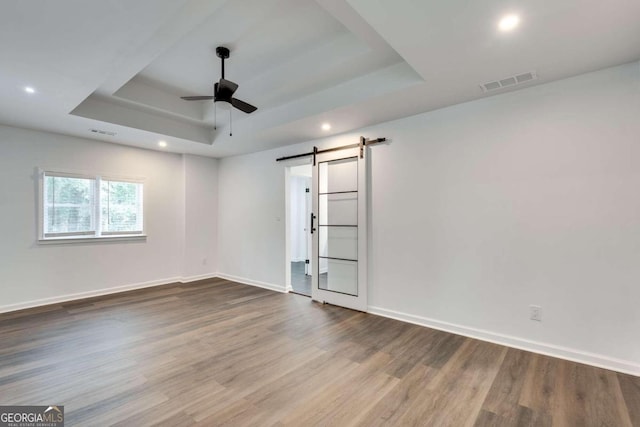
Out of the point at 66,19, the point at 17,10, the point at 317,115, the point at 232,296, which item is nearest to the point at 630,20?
the point at 317,115

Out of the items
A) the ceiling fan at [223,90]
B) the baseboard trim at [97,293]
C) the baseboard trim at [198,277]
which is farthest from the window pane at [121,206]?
the ceiling fan at [223,90]

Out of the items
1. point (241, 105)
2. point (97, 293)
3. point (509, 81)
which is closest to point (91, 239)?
point (97, 293)

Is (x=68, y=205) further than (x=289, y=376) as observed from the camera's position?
Yes

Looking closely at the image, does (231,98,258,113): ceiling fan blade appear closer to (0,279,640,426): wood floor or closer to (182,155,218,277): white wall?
(0,279,640,426): wood floor

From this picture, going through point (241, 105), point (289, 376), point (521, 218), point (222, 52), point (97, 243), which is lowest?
point (289, 376)

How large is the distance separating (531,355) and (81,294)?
6.09 meters

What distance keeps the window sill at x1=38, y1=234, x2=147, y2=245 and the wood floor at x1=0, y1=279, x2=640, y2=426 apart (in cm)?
112

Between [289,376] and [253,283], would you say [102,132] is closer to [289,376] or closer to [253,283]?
[253,283]

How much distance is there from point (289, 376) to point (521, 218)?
2.68 m

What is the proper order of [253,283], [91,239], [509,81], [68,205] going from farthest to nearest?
[253,283] → [91,239] → [68,205] → [509,81]

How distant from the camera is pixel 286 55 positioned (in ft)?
10.8

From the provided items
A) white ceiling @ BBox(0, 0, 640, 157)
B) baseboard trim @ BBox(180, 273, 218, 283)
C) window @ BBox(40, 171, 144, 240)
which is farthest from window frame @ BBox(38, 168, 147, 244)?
baseboard trim @ BBox(180, 273, 218, 283)

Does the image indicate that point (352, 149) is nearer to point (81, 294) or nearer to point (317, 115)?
point (317, 115)

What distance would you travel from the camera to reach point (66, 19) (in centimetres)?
199
